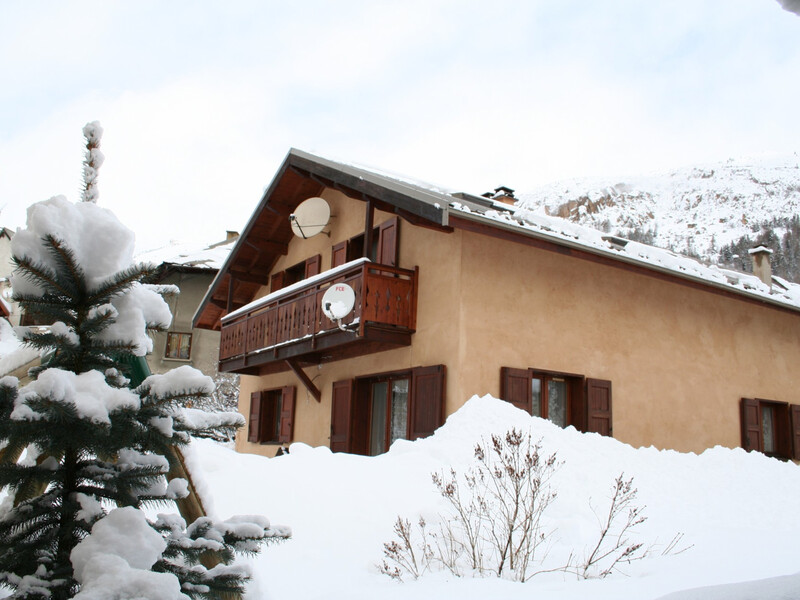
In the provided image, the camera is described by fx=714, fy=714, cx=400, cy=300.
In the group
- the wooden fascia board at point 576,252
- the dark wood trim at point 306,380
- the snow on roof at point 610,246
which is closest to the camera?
the wooden fascia board at point 576,252

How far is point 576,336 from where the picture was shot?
1170 centimetres

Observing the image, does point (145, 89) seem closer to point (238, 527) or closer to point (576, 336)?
point (238, 527)

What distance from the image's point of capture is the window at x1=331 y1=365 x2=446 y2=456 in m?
10.8

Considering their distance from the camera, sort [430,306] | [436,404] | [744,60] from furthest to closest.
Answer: [430,306] → [436,404] → [744,60]

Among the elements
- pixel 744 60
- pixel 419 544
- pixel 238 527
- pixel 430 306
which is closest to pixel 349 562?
pixel 419 544

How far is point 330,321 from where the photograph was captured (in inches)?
451

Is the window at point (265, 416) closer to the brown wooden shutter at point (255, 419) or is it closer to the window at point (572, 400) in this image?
the brown wooden shutter at point (255, 419)

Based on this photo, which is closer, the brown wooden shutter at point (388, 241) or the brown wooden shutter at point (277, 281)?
the brown wooden shutter at point (388, 241)

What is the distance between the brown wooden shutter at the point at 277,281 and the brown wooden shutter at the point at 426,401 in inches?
261

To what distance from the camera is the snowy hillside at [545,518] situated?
4352 mm

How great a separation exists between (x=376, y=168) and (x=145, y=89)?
408 inches

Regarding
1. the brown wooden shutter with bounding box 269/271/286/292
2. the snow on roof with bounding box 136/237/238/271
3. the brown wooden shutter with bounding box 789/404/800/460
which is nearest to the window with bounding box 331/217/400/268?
the brown wooden shutter with bounding box 269/271/286/292

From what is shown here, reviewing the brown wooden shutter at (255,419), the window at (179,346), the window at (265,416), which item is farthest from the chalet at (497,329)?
the window at (179,346)

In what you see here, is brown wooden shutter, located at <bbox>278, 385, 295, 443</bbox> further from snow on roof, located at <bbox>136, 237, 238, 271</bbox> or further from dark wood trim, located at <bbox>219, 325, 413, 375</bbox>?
snow on roof, located at <bbox>136, 237, 238, 271</bbox>
